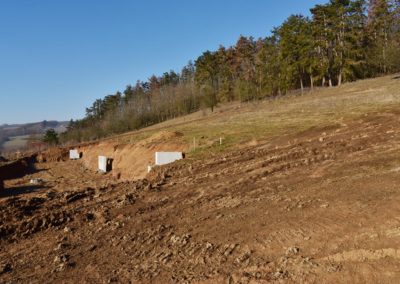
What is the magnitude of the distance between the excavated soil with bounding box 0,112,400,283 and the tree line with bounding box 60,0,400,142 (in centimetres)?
4147

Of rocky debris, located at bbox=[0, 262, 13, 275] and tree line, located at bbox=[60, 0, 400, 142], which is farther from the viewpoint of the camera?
tree line, located at bbox=[60, 0, 400, 142]

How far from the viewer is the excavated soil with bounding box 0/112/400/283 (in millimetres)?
5336

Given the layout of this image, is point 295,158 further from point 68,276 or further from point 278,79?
point 278,79

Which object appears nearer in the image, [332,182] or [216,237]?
[216,237]

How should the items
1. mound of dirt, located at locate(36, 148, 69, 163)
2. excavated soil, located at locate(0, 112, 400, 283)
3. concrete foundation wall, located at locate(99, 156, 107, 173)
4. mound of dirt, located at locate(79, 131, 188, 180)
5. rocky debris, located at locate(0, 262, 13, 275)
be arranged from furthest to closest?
mound of dirt, located at locate(36, 148, 69, 163)
concrete foundation wall, located at locate(99, 156, 107, 173)
mound of dirt, located at locate(79, 131, 188, 180)
rocky debris, located at locate(0, 262, 13, 275)
excavated soil, located at locate(0, 112, 400, 283)

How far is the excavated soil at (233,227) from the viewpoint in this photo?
5336 millimetres

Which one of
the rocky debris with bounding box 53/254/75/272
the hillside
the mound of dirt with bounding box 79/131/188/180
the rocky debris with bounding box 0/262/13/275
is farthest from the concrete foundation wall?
the rocky debris with bounding box 53/254/75/272

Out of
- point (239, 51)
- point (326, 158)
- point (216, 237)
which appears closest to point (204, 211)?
point (216, 237)

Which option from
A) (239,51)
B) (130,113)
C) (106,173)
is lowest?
(106,173)

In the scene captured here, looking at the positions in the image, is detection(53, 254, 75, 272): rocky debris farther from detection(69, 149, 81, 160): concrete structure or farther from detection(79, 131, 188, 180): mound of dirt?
detection(69, 149, 81, 160): concrete structure

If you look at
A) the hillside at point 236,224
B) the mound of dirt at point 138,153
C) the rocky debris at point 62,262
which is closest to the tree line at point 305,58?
the mound of dirt at point 138,153

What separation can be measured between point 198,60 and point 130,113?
20.9 meters

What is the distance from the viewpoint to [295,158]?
484 inches

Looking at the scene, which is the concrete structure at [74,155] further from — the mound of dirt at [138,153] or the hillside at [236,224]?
the hillside at [236,224]
